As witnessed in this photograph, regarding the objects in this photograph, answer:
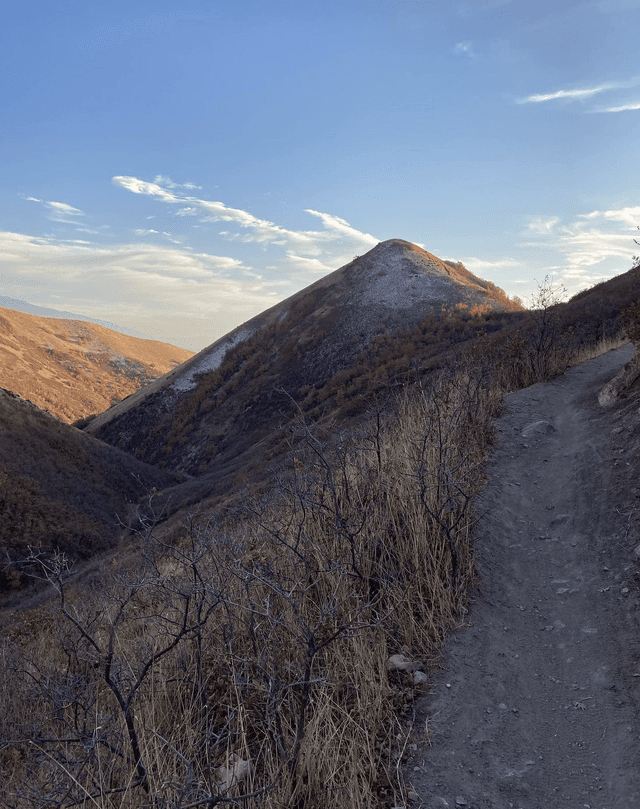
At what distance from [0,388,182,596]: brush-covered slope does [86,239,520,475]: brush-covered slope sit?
5.40 meters

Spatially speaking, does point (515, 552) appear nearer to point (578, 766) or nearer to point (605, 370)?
point (578, 766)

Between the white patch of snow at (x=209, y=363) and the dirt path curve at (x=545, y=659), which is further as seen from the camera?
the white patch of snow at (x=209, y=363)

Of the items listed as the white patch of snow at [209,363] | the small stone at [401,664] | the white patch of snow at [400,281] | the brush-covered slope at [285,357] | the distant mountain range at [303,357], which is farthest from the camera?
the white patch of snow at [209,363]

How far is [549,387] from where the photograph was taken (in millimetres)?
→ 10305

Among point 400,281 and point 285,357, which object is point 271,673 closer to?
point 285,357

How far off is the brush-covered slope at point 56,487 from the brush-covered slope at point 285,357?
5.40 m

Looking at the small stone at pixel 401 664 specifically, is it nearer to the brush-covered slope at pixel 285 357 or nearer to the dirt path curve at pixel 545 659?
the dirt path curve at pixel 545 659

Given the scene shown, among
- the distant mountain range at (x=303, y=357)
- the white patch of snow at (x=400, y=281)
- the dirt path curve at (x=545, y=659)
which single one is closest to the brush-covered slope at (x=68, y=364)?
the distant mountain range at (x=303, y=357)

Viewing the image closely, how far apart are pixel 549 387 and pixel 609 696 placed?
25.4ft

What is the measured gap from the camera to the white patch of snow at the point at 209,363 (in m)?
41.8

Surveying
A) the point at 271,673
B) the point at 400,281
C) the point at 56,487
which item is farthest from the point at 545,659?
the point at 400,281

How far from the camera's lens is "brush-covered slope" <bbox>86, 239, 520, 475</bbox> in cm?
3219

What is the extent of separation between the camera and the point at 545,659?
3832 mm

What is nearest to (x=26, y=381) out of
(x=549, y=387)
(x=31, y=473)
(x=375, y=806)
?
(x=31, y=473)
